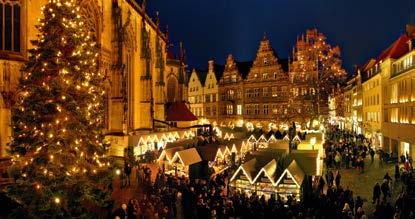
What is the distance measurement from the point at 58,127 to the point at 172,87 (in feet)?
134

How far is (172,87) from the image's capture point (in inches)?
2068

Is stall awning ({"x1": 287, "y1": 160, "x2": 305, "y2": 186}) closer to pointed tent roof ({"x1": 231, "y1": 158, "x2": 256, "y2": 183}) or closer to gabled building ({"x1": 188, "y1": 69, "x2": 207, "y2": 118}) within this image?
pointed tent roof ({"x1": 231, "y1": 158, "x2": 256, "y2": 183})

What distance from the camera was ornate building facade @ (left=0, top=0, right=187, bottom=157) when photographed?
18.3 m

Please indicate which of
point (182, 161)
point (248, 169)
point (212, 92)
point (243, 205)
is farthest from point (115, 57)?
point (212, 92)

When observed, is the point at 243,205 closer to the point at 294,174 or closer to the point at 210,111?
the point at 294,174

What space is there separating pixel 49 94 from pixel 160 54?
31.4 m

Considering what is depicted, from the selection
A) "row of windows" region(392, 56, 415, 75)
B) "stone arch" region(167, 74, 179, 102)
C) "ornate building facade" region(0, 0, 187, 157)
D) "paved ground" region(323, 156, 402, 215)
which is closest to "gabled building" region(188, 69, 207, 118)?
"stone arch" region(167, 74, 179, 102)

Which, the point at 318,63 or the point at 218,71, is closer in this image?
the point at 318,63

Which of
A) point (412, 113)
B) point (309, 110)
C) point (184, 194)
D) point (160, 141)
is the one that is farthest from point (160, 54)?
point (184, 194)

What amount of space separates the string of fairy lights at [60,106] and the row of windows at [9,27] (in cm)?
779

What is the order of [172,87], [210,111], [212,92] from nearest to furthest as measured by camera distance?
[172,87], [212,92], [210,111]

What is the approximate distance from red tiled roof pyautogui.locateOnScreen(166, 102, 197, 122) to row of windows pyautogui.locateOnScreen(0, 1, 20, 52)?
27762 mm

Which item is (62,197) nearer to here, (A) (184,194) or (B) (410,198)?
(A) (184,194)

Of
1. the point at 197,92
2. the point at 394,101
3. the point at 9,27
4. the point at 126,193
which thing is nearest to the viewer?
the point at 126,193
